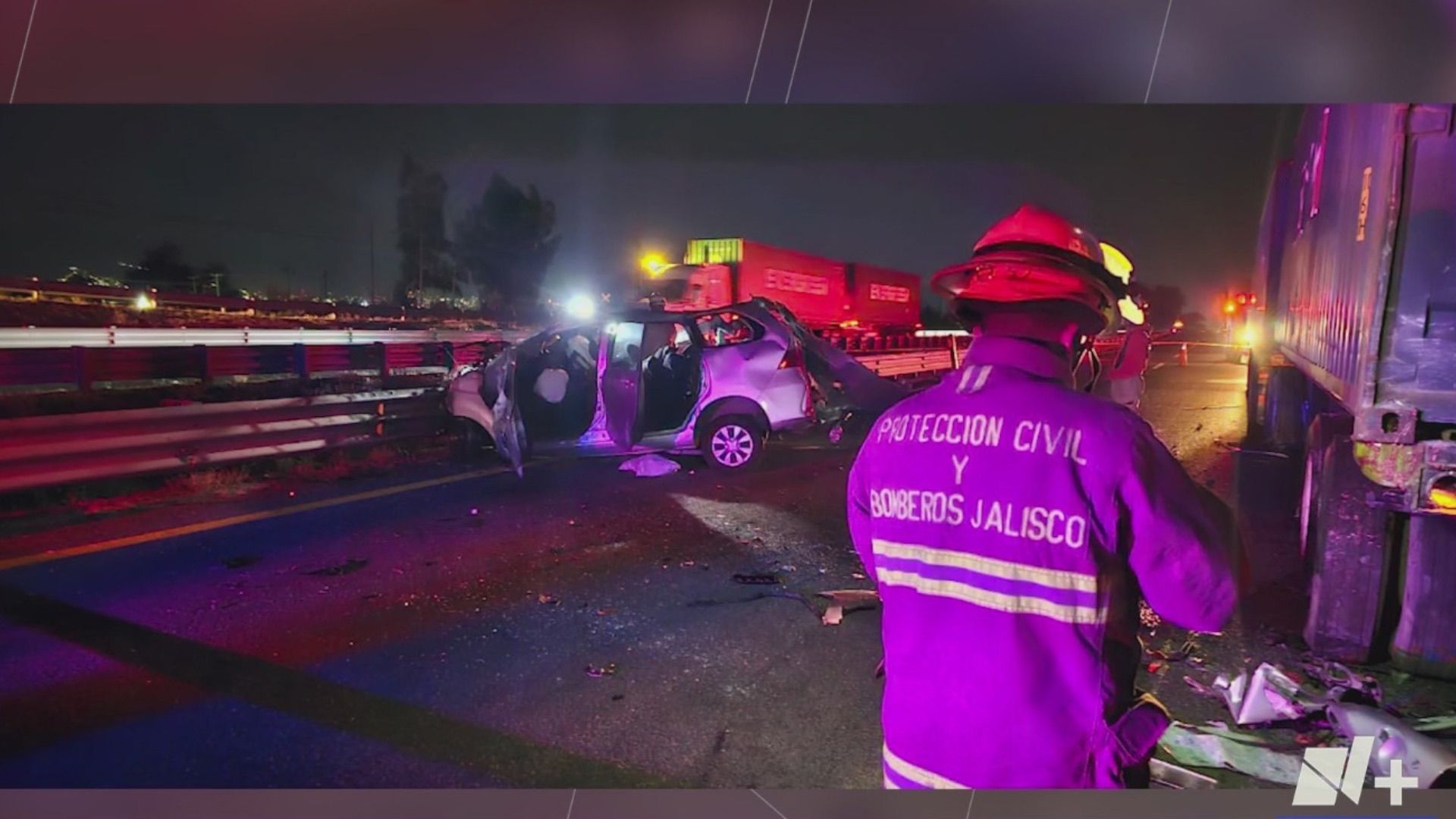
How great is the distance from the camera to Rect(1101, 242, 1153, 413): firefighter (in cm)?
299

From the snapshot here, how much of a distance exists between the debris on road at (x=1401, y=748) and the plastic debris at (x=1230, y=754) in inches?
10.0

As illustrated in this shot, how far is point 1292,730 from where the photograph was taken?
2895 mm

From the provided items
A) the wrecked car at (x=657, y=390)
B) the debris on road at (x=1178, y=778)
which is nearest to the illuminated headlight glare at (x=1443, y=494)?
the debris on road at (x=1178, y=778)

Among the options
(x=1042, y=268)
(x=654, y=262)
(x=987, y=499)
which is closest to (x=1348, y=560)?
(x=1042, y=268)

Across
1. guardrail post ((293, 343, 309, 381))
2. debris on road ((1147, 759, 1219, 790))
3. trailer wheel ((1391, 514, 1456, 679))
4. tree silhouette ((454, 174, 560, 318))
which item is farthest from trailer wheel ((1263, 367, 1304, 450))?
guardrail post ((293, 343, 309, 381))

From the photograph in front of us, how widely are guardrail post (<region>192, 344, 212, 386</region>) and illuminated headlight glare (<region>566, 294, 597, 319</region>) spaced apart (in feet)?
6.29

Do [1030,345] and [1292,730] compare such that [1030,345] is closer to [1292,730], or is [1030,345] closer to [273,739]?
[1292,730]

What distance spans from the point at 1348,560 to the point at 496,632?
3481 mm

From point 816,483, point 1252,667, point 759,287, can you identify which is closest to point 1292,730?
point 1252,667

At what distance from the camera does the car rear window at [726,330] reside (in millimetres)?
3488

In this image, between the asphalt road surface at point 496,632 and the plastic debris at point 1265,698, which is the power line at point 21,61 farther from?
the plastic debris at point 1265,698

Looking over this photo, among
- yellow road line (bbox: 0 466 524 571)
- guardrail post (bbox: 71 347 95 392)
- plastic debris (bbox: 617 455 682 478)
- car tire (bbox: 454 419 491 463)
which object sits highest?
guardrail post (bbox: 71 347 95 392)

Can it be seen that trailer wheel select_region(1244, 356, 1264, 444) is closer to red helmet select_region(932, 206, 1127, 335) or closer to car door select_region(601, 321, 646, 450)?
red helmet select_region(932, 206, 1127, 335)

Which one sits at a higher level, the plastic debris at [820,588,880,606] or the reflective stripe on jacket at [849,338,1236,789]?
the reflective stripe on jacket at [849,338,1236,789]
